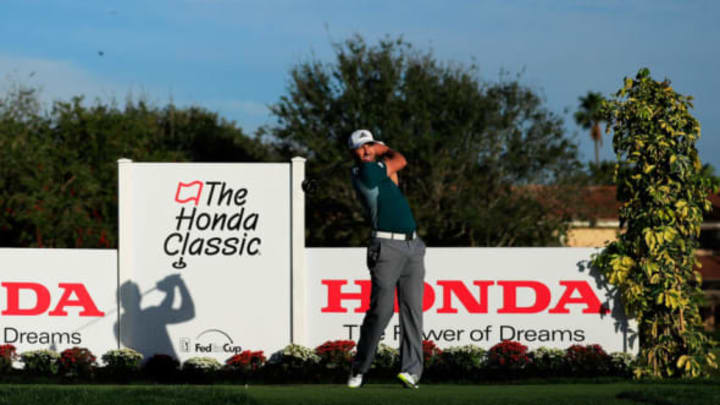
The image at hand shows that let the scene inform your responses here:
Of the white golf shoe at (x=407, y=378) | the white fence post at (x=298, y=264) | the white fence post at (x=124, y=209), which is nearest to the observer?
the white golf shoe at (x=407, y=378)

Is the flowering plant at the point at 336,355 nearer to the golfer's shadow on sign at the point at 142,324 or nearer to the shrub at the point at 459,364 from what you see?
the shrub at the point at 459,364

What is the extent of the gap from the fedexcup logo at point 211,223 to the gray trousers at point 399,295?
7231 mm

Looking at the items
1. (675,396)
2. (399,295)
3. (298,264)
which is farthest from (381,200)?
(298,264)

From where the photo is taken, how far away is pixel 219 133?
3938cm

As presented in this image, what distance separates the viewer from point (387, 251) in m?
7.44

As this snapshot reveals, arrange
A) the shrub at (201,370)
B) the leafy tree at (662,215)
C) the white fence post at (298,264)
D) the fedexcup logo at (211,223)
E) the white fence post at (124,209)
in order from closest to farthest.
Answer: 1. the leafy tree at (662,215)
2. the shrub at (201,370)
3. the white fence post at (298,264)
4. the white fence post at (124,209)
5. the fedexcup logo at (211,223)

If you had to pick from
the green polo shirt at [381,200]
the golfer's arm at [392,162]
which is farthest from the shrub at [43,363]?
the golfer's arm at [392,162]

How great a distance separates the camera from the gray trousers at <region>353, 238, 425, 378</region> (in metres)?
7.47

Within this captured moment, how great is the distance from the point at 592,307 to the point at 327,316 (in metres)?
4.35

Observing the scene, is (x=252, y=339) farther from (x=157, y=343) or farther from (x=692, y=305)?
(x=692, y=305)

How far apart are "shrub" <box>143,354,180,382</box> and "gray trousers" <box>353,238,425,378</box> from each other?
23.7 ft

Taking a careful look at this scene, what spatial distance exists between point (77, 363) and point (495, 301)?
6.86 metres

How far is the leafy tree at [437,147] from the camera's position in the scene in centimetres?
3009

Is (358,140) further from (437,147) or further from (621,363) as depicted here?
(437,147)
